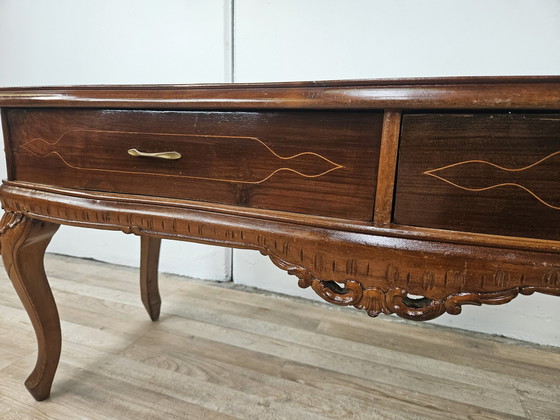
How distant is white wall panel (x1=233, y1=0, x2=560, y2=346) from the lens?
1.01 meters

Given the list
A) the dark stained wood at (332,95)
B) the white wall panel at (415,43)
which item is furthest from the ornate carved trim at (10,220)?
the white wall panel at (415,43)

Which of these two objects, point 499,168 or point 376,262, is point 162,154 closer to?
point 376,262

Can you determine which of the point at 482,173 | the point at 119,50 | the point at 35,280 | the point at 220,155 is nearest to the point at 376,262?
the point at 482,173

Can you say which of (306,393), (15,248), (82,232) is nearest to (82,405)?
(15,248)

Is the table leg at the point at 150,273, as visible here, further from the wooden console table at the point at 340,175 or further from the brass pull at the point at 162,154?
the brass pull at the point at 162,154

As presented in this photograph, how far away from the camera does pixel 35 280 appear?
77cm

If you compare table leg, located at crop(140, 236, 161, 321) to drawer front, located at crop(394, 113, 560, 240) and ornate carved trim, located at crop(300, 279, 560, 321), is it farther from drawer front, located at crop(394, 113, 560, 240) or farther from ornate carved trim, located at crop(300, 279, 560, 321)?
drawer front, located at crop(394, 113, 560, 240)

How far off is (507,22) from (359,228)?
0.95 metres

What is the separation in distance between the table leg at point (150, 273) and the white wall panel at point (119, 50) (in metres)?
0.36

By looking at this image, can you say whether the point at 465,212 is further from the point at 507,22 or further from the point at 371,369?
the point at 507,22

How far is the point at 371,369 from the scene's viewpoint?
0.98 meters

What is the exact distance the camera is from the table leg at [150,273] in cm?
111

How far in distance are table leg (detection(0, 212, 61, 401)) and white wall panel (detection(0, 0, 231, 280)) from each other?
0.75 m

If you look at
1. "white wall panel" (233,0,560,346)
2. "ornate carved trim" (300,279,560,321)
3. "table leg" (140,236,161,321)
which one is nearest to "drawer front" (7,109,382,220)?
"ornate carved trim" (300,279,560,321)
